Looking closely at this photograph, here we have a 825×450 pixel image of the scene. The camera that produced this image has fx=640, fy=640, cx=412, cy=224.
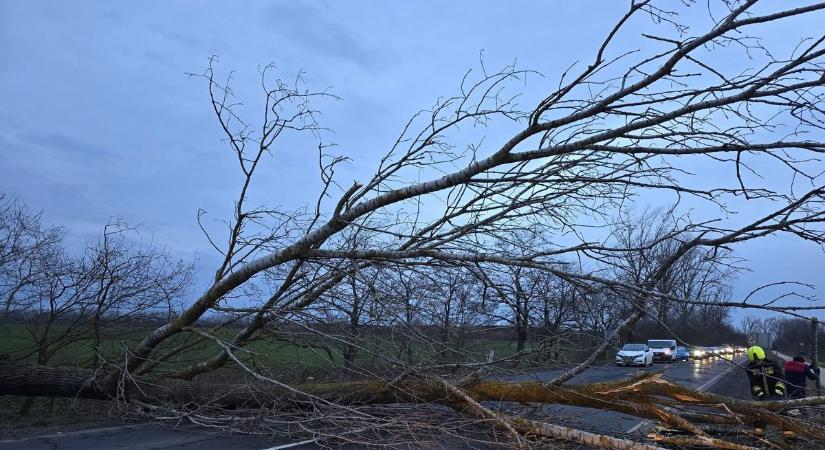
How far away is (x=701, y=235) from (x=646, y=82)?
1297 mm

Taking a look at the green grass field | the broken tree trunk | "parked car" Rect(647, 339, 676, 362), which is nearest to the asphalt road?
the broken tree trunk

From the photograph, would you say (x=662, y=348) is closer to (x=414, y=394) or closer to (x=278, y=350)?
(x=278, y=350)

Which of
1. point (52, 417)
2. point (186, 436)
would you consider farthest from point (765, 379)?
point (52, 417)

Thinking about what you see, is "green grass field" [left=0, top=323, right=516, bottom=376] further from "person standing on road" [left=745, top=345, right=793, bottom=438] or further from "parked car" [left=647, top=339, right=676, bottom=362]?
"parked car" [left=647, top=339, right=676, bottom=362]

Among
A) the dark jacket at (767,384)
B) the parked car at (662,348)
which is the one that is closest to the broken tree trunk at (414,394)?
the dark jacket at (767,384)

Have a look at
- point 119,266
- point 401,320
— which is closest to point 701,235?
point 401,320

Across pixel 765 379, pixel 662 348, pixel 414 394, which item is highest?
pixel 765 379

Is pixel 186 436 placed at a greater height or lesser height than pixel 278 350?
lesser

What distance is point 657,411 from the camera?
5551 millimetres

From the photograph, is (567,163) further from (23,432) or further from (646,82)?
(23,432)

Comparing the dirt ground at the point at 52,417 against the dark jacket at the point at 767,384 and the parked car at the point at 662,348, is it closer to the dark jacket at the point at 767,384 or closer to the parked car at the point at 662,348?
the dark jacket at the point at 767,384

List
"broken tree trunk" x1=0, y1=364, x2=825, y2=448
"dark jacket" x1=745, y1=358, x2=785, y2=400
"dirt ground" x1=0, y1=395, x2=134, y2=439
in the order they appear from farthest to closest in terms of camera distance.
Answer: "dirt ground" x1=0, y1=395, x2=134, y2=439 → "dark jacket" x1=745, y1=358, x2=785, y2=400 → "broken tree trunk" x1=0, y1=364, x2=825, y2=448

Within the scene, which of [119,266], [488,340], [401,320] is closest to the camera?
[401,320]

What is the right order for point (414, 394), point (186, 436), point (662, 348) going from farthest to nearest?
point (662, 348) → point (186, 436) → point (414, 394)
